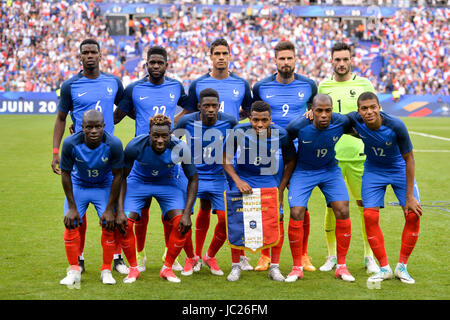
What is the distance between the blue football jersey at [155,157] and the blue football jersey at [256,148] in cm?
51

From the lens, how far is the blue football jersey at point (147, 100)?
7105mm

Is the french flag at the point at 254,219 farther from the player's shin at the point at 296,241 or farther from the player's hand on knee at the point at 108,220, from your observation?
the player's hand on knee at the point at 108,220

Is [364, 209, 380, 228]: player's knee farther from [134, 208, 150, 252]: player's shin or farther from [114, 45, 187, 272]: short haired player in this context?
[134, 208, 150, 252]: player's shin

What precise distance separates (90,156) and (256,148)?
1.78 m

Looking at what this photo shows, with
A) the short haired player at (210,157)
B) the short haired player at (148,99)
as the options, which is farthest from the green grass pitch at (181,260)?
the short haired player at (148,99)

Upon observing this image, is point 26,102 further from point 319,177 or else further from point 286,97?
point 319,177

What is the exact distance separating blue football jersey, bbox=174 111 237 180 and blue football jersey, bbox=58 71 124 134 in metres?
0.91

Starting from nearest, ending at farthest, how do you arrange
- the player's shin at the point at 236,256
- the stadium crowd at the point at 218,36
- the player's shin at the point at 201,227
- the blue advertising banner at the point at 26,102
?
the player's shin at the point at 236,256, the player's shin at the point at 201,227, the blue advertising banner at the point at 26,102, the stadium crowd at the point at 218,36

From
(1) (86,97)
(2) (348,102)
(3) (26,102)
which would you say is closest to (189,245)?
(1) (86,97)

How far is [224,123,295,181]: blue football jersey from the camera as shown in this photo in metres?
6.39

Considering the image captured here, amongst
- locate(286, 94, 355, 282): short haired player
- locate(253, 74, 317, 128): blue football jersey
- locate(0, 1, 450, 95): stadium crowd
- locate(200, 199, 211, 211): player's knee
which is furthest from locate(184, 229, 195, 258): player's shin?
locate(0, 1, 450, 95): stadium crowd

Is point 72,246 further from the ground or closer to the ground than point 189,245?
further from the ground

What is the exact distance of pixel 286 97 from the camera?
716 cm
